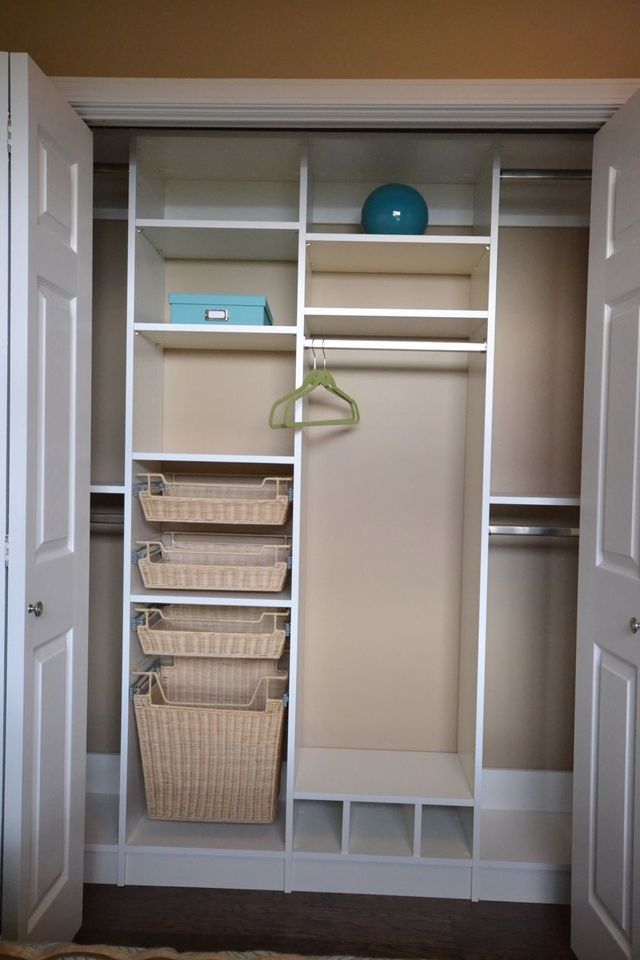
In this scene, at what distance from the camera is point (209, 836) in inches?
96.0

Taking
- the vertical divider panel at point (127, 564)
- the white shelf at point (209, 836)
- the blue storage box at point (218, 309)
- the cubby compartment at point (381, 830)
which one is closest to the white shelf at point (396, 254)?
the blue storage box at point (218, 309)

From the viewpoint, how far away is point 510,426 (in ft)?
9.06

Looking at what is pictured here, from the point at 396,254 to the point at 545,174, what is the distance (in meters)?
0.53

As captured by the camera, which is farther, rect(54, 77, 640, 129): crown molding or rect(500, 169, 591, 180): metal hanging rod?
rect(500, 169, 591, 180): metal hanging rod

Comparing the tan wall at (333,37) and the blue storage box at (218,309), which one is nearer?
the tan wall at (333,37)

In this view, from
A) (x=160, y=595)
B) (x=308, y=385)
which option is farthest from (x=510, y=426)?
(x=160, y=595)

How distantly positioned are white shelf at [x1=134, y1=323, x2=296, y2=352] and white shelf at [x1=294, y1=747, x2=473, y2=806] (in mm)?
1517

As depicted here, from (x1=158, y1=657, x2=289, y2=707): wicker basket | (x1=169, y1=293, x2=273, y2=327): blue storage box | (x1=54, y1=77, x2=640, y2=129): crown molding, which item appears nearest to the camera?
(x1=54, y1=77, x2=640, y2=129): crown molding

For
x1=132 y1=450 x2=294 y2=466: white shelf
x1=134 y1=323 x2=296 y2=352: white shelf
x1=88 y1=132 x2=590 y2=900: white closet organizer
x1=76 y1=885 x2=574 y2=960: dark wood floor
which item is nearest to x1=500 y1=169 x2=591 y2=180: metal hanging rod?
x1=88 y1=132 x2=590 y2=900: white closet organizer

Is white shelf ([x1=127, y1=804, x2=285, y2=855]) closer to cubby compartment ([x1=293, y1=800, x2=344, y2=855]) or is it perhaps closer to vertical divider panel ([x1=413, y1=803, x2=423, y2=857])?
cubby compartment ([x1=293, y1=800, x2=344, y2=855])

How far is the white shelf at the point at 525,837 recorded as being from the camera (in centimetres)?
235

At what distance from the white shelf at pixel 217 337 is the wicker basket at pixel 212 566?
2.33ft

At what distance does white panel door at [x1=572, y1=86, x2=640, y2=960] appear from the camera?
5.81 feet

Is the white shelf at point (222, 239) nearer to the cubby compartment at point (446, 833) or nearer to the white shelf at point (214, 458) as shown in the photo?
the white shelf at point (214, 458)
